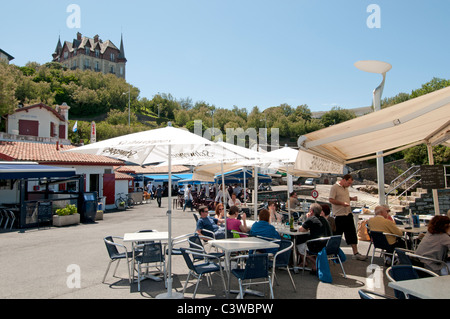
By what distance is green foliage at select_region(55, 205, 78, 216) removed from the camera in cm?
1376

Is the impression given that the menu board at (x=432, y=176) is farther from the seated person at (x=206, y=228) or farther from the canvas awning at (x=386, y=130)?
the seated person at (x=206, y=228)

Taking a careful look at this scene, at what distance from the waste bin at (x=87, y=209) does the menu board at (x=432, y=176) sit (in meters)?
13.1

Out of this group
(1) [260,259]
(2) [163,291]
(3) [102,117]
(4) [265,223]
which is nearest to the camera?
(1) [260,259]

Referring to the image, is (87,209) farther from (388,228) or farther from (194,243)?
(388,228)

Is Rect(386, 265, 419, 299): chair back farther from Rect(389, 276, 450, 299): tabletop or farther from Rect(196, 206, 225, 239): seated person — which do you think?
Rect(196, 206, 225, 239): seated person

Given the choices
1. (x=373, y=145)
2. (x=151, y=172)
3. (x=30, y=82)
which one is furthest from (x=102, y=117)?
(x=373, y=145)

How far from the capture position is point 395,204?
1438 cm

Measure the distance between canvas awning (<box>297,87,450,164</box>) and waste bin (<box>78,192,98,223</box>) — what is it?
11.6 metres

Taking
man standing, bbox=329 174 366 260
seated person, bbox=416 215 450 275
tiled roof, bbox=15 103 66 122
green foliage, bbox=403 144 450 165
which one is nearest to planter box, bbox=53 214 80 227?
man standing, bbox=329 174 366 260

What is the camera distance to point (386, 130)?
588 cm

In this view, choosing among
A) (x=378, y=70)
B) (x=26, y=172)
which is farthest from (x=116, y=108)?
(x=378, y=70)
